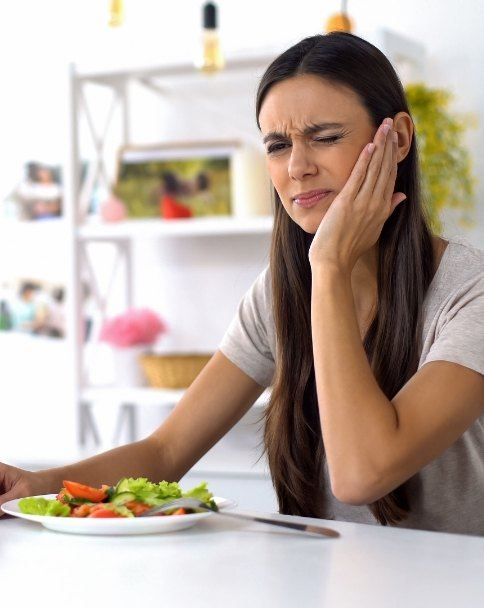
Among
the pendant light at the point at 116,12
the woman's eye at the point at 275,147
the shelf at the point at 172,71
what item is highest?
the pendant light at the point at 116,12

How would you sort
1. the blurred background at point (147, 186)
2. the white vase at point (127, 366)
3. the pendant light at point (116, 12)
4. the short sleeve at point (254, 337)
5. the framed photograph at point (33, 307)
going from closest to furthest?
the short sleeve at point (254, 337) → the pendant light at point (116, 12) → the blurred background at point (147, 186) → the white vase at point (127, 366) → the framed photograph at point (33, 307)

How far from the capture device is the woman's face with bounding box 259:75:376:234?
5.15 feet

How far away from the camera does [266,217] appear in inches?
116

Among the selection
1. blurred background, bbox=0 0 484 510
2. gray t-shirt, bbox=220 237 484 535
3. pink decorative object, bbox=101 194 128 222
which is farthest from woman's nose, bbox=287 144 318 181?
pink decorative object, bbox=101 194 128 222

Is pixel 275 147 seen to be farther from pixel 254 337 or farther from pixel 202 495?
pixel 202 495

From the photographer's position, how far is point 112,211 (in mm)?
3102

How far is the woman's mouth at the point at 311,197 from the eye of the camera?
1603mm

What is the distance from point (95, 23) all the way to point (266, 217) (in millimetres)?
949

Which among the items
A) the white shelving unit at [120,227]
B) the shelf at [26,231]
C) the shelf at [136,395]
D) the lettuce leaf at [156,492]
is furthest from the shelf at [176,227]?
the lettuce leaf at [156,492]

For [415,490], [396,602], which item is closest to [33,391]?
[415,490]

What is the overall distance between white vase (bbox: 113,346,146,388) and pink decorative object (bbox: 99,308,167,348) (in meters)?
0.02

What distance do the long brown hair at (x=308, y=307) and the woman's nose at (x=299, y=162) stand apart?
117 millimetres

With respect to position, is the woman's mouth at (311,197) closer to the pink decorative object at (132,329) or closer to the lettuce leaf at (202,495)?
the lettuce leaf at (202,495)

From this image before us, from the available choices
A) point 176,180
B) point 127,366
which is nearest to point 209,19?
point 176,180
